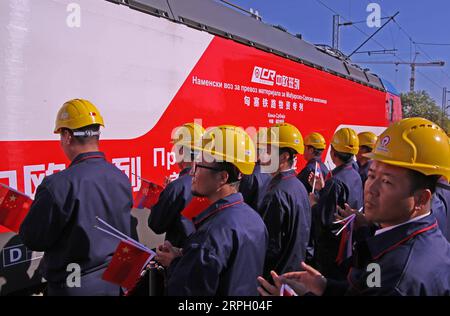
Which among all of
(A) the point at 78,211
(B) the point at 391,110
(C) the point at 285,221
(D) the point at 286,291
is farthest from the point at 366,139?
(B) the point at 391,110

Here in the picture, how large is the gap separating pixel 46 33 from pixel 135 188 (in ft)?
4.75

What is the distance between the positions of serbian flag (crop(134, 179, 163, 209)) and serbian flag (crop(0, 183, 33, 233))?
3.67 feet

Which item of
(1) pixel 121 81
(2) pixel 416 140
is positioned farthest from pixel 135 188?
(2) pixel 416 140

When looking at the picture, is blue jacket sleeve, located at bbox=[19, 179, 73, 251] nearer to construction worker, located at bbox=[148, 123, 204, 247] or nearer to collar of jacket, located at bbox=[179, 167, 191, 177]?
construction worker, located at bbox=[148, 123, 204, 247]

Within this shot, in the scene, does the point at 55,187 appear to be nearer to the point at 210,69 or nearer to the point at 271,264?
the point at 271,264

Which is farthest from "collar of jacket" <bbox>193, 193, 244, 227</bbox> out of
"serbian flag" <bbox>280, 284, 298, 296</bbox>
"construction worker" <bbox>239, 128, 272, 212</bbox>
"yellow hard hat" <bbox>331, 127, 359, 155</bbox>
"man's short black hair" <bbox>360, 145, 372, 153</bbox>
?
"man's short black hair" <bbox>360, 145, 372, 153</bbox>

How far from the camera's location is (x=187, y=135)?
3.72 meters

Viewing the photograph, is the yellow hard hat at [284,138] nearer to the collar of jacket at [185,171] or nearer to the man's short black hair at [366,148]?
the collar of jacket at [185,171]

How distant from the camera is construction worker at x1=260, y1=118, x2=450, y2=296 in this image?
1294 millimetres

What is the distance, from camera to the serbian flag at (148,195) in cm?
333

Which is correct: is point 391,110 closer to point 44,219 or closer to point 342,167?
point 342,167

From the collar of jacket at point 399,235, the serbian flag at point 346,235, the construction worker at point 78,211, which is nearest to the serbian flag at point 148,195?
the construction worker at point 78,211

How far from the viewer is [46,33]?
2.75 m

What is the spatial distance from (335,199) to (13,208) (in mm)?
2667
